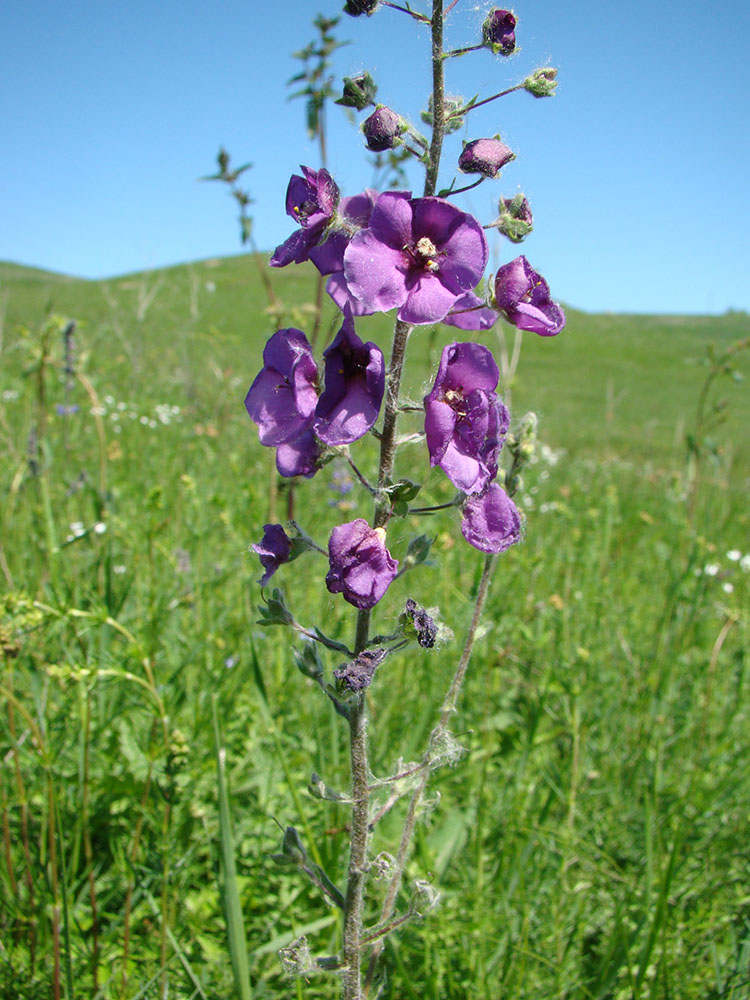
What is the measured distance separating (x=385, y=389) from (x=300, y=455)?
27cm

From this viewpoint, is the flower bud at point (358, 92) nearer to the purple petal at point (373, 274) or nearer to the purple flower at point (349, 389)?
the purple petal at point (373, 274)

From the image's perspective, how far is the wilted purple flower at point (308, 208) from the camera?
5.78 ft

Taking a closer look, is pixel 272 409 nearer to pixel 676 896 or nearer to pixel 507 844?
pixel 507 844

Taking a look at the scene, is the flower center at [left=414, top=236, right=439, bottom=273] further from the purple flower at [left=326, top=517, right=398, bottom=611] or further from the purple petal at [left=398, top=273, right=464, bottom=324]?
the purple flower at [left=326, top=517, right=398, bottom=611]

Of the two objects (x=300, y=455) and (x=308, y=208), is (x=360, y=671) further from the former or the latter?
(x=308, y=208)

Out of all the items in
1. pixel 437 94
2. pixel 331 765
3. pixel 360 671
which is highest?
pixel 437 94

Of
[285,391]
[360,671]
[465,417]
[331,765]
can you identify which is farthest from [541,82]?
[331,765]

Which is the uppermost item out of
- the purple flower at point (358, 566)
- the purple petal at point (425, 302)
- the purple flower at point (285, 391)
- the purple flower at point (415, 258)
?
the purple flower at point (415, 258)

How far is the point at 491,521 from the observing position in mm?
1872

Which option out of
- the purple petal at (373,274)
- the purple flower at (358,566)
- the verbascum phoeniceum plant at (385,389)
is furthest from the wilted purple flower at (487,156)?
the purple flower at (358,566)

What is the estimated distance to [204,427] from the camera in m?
8.52

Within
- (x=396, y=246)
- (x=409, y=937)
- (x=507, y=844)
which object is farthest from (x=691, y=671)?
(x=396, y=246)

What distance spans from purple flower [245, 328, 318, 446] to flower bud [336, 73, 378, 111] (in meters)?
0.60

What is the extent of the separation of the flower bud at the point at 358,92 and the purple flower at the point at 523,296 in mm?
555
